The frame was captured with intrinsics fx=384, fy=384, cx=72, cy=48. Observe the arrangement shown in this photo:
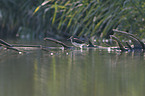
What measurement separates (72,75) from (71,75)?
1 centimetres

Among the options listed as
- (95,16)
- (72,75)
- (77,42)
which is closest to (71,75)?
(72,75)

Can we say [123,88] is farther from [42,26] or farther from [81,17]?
[42,26]

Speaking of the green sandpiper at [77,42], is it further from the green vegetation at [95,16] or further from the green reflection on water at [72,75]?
the green reflection on water at [72,75]

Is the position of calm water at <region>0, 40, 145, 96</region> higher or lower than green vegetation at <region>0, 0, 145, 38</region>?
lower

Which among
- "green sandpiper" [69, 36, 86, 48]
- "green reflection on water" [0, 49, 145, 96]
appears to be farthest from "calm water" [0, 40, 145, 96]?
"green sandpiper" [69, 36, 86, 48]

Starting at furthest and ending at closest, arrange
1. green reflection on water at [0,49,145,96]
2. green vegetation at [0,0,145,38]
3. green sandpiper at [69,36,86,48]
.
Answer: green sandpiper at [69,36,86,48] → green vegetation at [0,0,145,38] → green reflection on water at [0,49,145,96]

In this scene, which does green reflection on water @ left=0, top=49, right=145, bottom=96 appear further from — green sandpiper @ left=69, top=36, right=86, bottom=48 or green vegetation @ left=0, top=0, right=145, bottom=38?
green vegetation @ left=0, top=0, right=145, bottom=38

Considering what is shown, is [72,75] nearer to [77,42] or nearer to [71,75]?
[71,75]

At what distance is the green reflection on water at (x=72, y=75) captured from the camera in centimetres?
345

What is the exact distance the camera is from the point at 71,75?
4.36 meters

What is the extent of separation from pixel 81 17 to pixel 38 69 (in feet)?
13.8

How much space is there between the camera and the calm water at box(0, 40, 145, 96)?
11.3ft

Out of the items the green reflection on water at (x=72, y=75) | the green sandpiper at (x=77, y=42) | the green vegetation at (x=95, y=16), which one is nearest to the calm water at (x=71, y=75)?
the green reflection on water at (x=72, y=75)

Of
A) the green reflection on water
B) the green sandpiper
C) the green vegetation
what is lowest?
the green reflection on water
